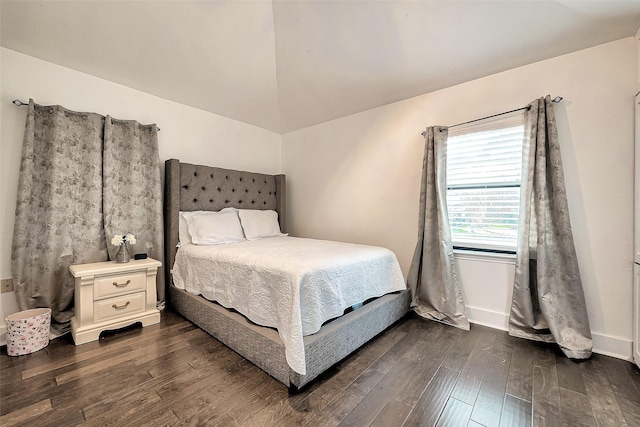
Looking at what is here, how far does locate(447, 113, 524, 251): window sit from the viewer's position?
225 centimetres

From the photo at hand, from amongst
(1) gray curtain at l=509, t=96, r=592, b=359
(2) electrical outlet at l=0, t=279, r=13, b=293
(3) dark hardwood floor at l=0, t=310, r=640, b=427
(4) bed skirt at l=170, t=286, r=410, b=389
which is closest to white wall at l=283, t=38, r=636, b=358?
(1) gray curtain at l=509, t=96, r=592, b=359

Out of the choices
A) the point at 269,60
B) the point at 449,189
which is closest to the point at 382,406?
the point at 449,189

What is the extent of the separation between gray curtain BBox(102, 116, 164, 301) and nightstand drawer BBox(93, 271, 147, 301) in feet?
1.09

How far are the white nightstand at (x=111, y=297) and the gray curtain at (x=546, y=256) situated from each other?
3.13 metres

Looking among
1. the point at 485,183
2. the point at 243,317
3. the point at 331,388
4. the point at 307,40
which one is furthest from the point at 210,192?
the point at 485,183

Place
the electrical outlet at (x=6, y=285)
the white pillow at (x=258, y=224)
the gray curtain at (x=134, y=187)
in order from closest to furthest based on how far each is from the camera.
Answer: the electrical outlet at (x=6, y=285) < the gray curtain at (x=134, y=187) < the white pillow at (x=258, y=224)

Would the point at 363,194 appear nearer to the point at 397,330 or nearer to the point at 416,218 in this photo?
the point at 416,218

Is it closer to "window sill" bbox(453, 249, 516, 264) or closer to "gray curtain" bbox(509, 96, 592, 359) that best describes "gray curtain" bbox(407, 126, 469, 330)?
"window sill" bbox(453, 249, 516, 264)

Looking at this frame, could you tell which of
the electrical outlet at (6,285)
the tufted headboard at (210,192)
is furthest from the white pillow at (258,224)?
the electrical outlet at (6,285)

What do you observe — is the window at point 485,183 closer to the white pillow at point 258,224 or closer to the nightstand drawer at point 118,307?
the white pillow at point 258,224

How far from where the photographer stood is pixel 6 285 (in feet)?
6.64

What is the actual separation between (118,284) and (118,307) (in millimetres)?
197

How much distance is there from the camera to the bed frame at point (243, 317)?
1.56 m

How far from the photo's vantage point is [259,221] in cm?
327
